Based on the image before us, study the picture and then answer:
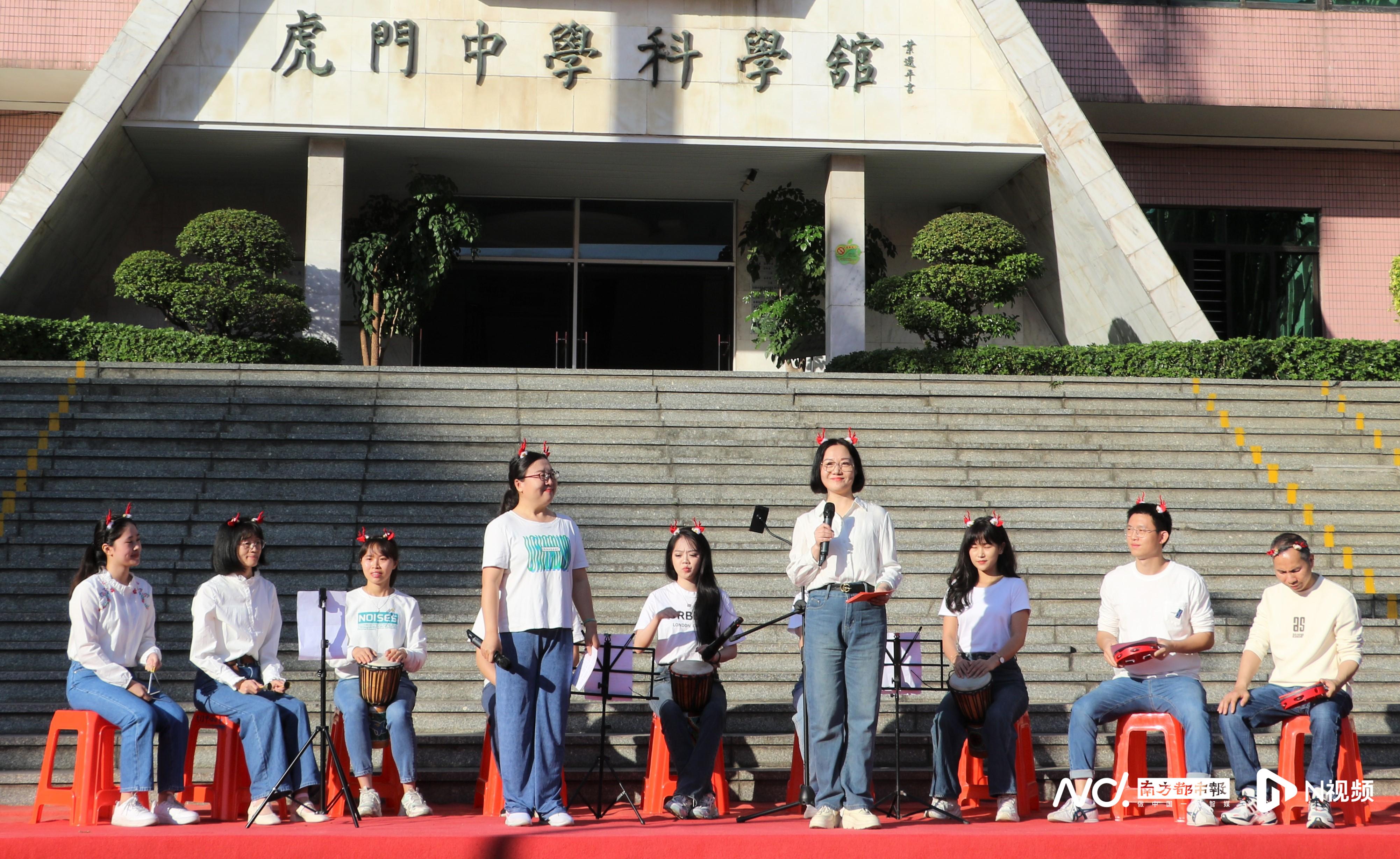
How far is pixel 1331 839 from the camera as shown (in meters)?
5.12

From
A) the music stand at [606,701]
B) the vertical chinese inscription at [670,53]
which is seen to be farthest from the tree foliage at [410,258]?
the music stand at [606,701]

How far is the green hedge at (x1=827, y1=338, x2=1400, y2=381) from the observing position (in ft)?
39.4

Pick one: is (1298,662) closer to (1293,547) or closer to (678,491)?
(1293,547)

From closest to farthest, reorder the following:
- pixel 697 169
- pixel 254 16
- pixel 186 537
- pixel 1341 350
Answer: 1. pixel 186 537
2. pixel 1341 350
3. pixel 254 16
4. pixel 697 169

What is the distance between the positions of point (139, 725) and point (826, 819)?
2.86 meters

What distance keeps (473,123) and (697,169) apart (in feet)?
9.22

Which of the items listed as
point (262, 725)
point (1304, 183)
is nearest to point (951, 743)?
point (262, 725)

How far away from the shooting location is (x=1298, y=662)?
19.3ft

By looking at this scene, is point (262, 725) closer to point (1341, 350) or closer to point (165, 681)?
point (165, 681)

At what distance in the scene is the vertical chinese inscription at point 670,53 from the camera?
14.8 meters

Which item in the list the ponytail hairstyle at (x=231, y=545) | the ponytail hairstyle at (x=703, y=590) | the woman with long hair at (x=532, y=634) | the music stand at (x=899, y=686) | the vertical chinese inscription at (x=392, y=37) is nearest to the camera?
the woman with long hair at (x=532, y=634)

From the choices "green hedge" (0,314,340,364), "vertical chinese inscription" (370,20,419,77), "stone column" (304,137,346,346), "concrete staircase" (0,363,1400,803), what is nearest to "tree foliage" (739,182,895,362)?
"vertical chinese inscription" (370,20,419,77)

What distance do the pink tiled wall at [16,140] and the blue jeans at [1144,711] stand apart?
14.6 m

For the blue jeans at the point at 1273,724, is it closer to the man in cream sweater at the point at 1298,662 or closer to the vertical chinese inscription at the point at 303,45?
the man in cream sweater at the point at 1298,662
